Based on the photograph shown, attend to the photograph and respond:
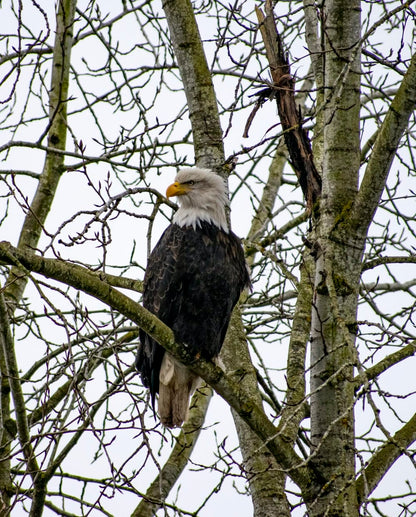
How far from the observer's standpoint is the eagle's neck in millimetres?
4406

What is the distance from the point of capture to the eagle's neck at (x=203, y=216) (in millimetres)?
4406

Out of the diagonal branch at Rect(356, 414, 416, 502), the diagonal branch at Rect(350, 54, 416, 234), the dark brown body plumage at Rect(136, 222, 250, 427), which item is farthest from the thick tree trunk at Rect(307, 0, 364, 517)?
the dark brown body plumage at Rect(136, 222, 250, 427)

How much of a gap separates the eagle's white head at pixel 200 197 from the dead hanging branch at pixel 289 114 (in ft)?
2.48

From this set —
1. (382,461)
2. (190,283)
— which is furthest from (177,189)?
(382,461)

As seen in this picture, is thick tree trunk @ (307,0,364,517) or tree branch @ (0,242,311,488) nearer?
tree branch @ (0,242,311,488)

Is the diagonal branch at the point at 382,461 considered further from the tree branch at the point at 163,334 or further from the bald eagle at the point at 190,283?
the bald eagle at the point at 190,283

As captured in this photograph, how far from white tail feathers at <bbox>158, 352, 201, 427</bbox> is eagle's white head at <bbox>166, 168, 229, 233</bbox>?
2.83 feet

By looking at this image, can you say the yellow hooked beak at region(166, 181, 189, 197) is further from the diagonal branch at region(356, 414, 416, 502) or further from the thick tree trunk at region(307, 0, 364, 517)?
the diagonal branch at region(356, 414, 416, 502)

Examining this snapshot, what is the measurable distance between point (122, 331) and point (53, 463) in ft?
5.03

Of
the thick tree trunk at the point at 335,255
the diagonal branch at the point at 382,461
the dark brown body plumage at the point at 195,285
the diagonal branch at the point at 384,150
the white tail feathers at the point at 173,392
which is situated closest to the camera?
the diagonal branch at the point at 384,150

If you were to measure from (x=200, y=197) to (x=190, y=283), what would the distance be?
61 centimetres

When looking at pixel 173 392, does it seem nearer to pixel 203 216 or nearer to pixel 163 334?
pixel 203 216

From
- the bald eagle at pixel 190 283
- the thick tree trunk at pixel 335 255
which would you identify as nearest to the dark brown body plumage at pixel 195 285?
the bald eagle at pixel 190 283

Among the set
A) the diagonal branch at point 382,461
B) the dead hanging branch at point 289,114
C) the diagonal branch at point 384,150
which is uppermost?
the dead hanging branch at point 289,114
